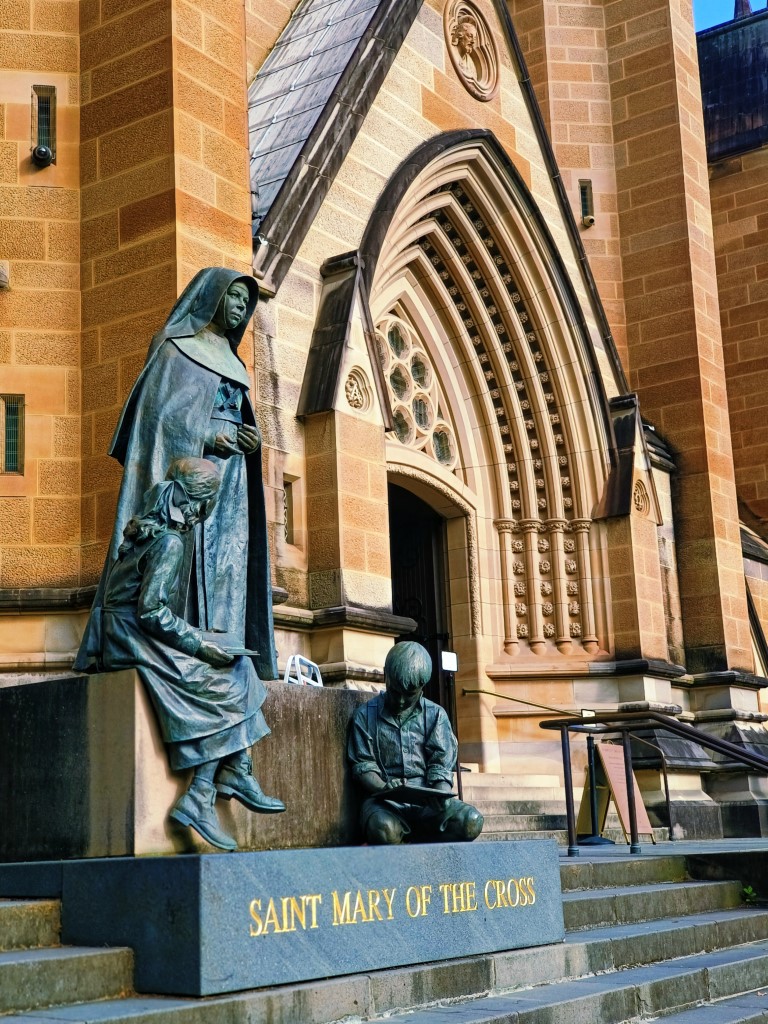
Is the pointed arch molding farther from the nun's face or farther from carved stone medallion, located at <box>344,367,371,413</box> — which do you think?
the nun's face

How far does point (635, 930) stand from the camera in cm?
629

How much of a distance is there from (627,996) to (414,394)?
8.96 m

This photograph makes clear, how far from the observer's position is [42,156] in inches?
366

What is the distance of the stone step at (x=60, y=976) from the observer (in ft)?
13.3

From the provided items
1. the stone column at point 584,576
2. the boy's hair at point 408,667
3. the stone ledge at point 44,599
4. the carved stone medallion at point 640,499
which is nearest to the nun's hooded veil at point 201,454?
the boy's hair at point 408,667

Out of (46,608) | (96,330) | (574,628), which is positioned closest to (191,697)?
(46,608)

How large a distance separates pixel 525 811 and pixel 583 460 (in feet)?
15.4

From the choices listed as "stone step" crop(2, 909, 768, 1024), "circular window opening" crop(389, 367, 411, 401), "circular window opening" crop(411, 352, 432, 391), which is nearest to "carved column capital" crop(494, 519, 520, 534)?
"circular window opening" crop(411, 352, 432, 391)

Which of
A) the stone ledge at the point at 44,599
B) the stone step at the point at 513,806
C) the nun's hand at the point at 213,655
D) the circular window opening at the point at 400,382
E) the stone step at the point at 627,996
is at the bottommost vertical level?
the stone step at the point at 627,996

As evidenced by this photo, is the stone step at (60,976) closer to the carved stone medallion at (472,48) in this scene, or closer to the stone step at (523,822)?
the stone step at (523,822)

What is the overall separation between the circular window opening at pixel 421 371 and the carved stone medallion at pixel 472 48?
2.74 m

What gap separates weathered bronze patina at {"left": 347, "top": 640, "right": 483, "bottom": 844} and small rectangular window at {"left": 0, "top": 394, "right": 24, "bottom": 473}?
13.2ft

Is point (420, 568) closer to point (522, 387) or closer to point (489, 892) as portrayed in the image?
point (522, 387)

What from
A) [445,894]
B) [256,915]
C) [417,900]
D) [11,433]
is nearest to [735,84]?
[11,433]
